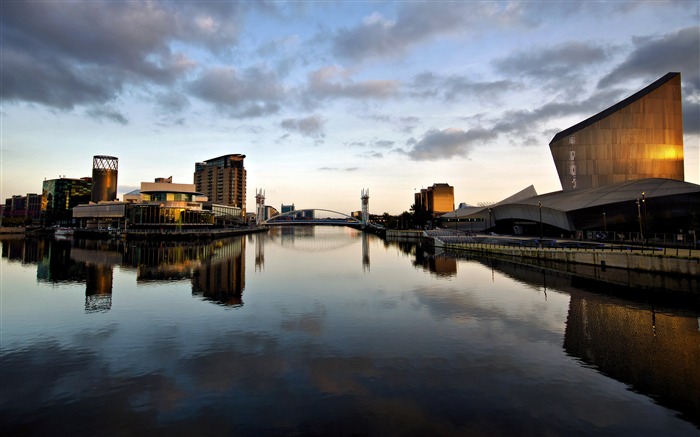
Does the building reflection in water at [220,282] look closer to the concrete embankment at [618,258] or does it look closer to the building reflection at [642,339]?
the building reflection at [642,339]

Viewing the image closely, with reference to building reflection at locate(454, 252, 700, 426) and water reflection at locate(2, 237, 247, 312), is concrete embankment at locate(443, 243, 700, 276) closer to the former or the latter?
building reflection at locate(454, 252, 700, 426)

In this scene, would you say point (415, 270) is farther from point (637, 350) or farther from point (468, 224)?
point (468, 224)

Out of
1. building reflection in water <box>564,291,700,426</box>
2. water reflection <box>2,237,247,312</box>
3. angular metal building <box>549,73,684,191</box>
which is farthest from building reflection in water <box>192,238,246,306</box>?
angular metal building <box>549,73,684,191</box>

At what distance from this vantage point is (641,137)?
74.3 meters

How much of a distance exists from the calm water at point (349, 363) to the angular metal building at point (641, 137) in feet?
183

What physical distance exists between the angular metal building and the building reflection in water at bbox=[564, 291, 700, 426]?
60601 mm

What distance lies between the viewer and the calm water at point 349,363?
11914mm

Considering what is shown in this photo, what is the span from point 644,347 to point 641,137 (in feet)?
243

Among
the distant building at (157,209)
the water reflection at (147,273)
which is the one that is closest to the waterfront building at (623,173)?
the water reflection at (147,273)

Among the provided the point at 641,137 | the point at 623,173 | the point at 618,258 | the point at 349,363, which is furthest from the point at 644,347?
the point at 641,137

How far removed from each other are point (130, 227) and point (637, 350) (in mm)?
152654

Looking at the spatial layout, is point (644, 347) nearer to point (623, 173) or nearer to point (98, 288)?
point (98, 288)

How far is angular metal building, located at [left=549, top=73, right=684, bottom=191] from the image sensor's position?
73625mm

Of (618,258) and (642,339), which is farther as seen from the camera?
(618,258)
